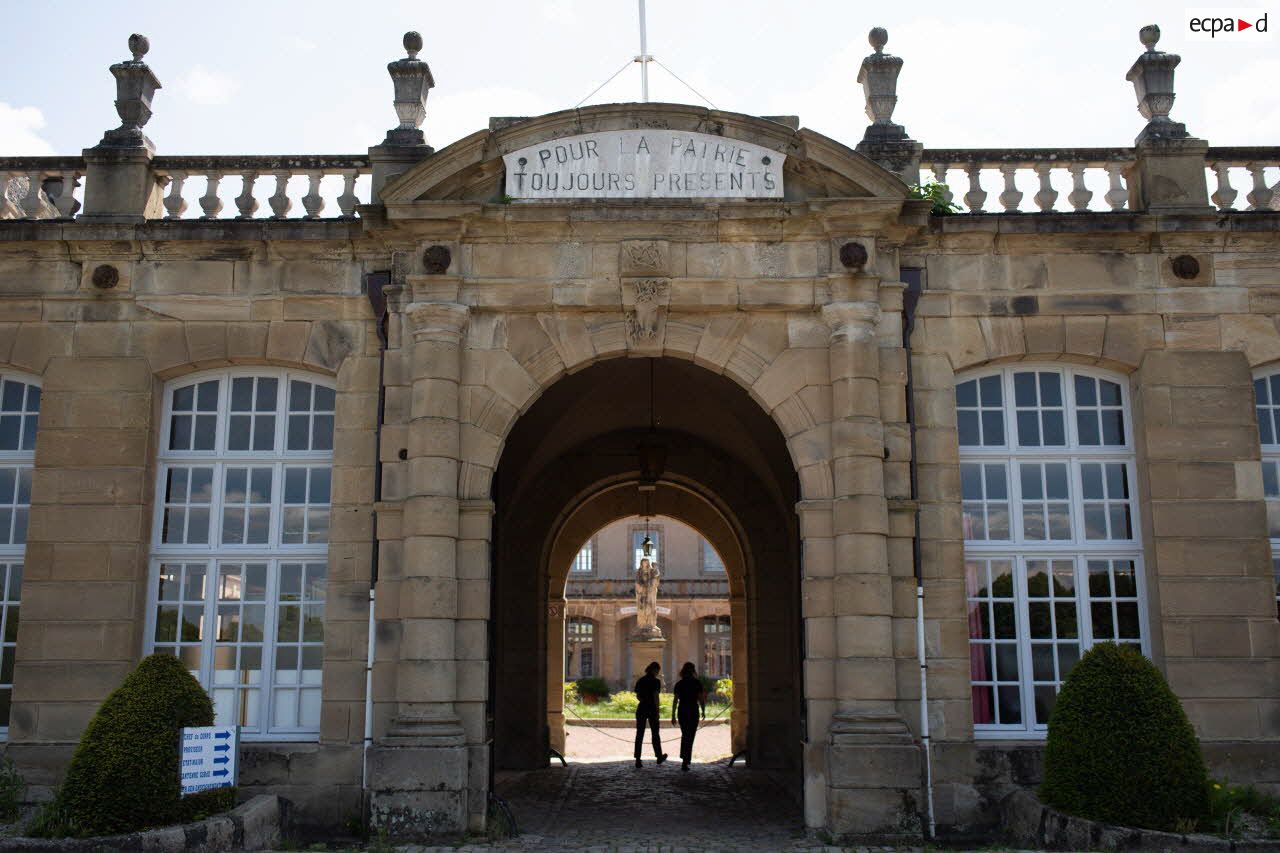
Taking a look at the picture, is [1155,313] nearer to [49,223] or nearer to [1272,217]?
[1272,217]

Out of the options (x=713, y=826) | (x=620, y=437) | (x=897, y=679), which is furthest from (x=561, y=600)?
(x=897, y=679)

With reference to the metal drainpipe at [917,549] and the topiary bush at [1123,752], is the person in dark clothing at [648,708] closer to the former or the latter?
the metal drainpipe at [917,549]

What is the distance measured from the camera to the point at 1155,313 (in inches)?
372

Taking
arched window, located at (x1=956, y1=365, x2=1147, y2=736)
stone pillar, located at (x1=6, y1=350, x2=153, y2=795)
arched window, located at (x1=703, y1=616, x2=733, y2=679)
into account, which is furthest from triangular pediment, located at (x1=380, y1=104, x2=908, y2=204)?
arched window, located at (x1=703, y1=616, x2=733, y2=679)

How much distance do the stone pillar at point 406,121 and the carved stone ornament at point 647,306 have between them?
2.18 meters

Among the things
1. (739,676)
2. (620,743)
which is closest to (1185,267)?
(739,676)

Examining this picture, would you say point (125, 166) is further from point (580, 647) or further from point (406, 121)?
point (580, 647)

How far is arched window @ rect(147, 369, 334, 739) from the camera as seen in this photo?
926 cm

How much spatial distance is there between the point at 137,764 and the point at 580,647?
3310 centimetres

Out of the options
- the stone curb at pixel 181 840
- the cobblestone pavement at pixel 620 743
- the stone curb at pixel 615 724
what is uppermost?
the stone curb at pixel 181 840

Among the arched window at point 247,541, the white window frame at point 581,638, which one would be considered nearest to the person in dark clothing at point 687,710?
the arched window at point 247,541

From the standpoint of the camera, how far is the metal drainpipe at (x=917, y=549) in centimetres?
858

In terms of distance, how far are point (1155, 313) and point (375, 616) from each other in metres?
6.50

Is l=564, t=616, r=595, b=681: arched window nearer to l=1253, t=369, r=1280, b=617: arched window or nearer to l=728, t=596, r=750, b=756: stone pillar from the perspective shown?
l=728, t=596, r=750, b=756: stone pillar
